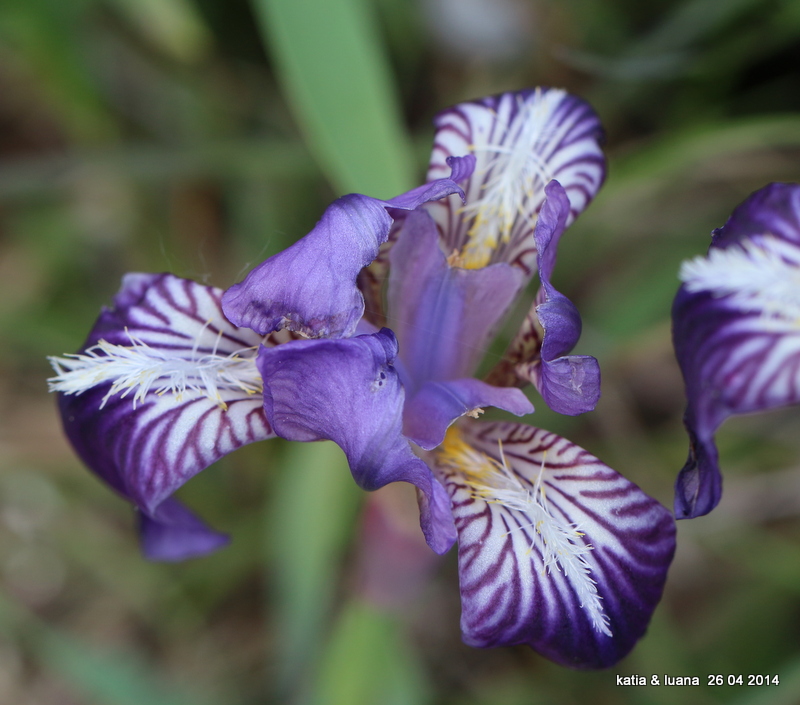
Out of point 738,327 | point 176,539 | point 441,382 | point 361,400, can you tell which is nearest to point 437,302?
point 441,382

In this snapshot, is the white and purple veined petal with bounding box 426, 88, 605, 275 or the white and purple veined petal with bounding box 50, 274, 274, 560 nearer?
the white and purple veined petal with bounding box 50, 274, 274, 560

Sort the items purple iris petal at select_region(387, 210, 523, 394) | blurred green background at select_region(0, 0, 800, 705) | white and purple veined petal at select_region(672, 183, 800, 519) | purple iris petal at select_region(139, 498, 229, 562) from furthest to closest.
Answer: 1. blurred green background at select_region(0, 0, 800, 705)
2. purple iris petal at select_region(139, 498, 229, 562)
3. purple iris petal at select_region(387, 210, 523, 394)
4. white and purple veined petal at select_region(672, 183, 800, 519)

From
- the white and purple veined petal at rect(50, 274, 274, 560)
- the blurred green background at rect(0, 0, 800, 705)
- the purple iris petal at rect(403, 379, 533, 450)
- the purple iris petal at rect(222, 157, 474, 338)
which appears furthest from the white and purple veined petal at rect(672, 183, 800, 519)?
the blurred green background at rect(0, 0, 800, 705)

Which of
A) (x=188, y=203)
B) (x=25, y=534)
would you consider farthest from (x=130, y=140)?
(x=25, y=534)

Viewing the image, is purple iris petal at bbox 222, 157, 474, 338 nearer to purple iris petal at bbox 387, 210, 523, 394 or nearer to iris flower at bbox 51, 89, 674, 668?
iris flower at bbox 51, 89, 674, 668

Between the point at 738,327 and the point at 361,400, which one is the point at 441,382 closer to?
the point at 361,400

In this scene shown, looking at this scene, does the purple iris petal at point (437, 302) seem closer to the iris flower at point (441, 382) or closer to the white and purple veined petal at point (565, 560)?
the iris flower at point (441, 382)

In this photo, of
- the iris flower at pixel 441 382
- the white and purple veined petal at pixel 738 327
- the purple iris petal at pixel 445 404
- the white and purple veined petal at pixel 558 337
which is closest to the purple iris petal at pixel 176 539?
the iris flower at pixel 441 382
